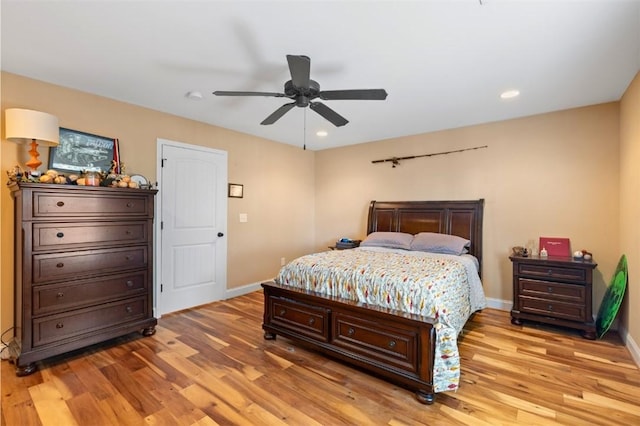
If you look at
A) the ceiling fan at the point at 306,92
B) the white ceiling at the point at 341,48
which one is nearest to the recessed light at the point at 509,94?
the white ceiling at the point at 341,48

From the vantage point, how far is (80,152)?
3146mm

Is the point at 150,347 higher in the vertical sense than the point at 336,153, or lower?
lower

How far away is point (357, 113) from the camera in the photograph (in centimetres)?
387

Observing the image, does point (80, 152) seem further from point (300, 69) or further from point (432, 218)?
point (432, 218)

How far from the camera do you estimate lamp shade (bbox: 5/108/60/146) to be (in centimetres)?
254

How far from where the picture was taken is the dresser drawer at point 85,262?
2.55 metres

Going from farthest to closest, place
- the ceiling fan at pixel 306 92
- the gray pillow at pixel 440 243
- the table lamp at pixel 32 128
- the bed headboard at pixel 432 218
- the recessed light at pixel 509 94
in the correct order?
the bed headboard at pixel 432 218 → the gray pillow at pixel 440 243 → the recessed light at pixel 509 94 → the table lamp at pixel 32 128 → the ceiling fan at pixel 306 92

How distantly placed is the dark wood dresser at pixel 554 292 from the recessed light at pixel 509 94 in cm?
181

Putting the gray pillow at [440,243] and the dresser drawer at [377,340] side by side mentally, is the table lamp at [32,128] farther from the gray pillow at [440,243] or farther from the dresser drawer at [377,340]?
the gray pillow at [440,243]

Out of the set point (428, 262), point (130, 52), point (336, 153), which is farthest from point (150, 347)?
point (336, 153)

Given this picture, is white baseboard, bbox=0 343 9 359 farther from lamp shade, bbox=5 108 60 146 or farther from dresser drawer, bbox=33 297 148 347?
lamp shade, bbox=5 108 60 146

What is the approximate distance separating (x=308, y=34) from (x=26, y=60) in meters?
2.40

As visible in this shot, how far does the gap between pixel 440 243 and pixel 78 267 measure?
392 centimetres

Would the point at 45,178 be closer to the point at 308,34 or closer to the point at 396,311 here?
the point at 308,34
